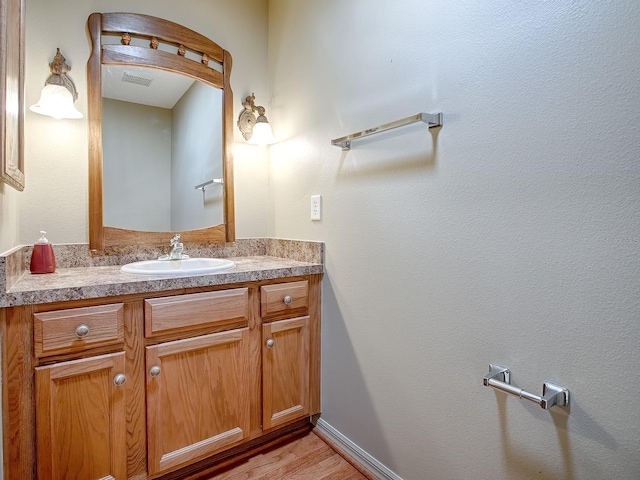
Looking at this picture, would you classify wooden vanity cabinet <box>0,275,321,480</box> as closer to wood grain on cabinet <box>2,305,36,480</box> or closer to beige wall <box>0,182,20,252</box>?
wood grain on cabinet <box>2,305,36,480</box>

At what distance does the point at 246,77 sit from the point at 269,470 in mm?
1918

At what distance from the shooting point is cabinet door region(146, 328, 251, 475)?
4.16 feet

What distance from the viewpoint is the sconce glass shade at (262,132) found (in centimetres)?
190

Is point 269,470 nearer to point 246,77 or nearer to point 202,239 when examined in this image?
point 202,239

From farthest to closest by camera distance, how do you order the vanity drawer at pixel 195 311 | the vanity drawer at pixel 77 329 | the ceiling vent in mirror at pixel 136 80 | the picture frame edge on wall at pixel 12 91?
the ceiling vent in mirror at pixel 136 80 → the vanity drawer at pixel 195 311 → the vanity drawer at pixel 77 329 → the picture frame edge on wall at pixel 12 91

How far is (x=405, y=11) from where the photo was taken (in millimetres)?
1257

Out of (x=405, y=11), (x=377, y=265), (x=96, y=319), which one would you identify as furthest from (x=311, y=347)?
(x=405, y=11)

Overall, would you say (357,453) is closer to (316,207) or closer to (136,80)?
(316,207)

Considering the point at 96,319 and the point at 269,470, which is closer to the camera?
the point at 96,319

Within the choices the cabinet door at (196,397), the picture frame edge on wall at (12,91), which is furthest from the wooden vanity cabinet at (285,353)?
the picture frame edge on wall at (12,91)

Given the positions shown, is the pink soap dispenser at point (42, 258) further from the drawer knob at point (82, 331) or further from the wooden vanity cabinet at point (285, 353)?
the wooden vanity cabinet at point (285, 353)

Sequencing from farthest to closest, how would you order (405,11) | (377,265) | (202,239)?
1. (202,239)
2. (377,265)
3. (405,11)

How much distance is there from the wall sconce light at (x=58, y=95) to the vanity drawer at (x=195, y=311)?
87 centimetres

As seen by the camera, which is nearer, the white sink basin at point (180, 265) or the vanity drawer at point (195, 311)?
the vanity drawer at point (195, 311)
